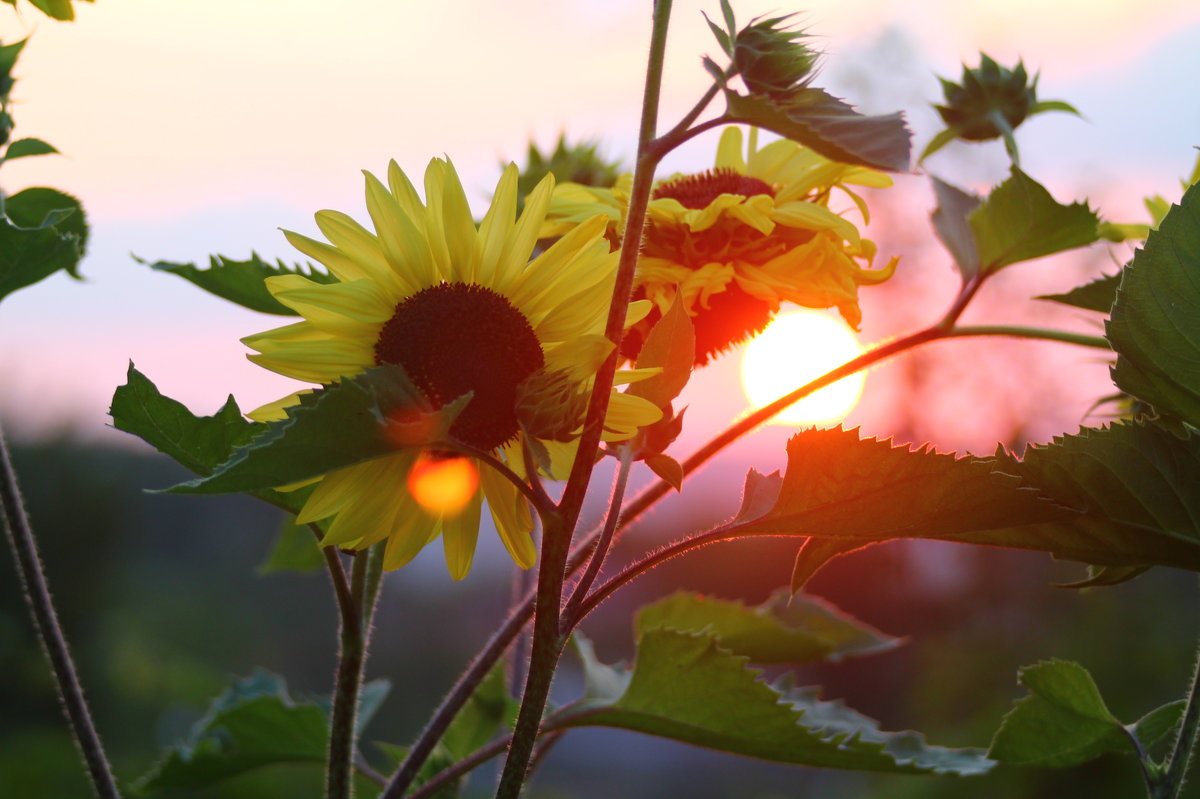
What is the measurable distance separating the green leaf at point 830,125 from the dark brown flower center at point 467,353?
15cm

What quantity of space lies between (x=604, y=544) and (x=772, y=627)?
36 cm

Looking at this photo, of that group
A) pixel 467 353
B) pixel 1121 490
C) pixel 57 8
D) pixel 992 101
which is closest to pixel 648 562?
pixel 467 353

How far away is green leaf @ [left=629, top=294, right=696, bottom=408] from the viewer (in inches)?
19.1

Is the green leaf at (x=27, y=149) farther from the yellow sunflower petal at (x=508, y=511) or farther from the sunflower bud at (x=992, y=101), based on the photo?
the sunflower bud at (x=992, y=101)

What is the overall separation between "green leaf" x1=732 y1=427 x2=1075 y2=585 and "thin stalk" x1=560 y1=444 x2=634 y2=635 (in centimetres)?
6

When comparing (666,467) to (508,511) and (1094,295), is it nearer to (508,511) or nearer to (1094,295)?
(508,511)

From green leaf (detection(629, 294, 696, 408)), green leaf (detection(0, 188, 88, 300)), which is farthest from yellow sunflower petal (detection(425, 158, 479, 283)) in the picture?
green leaf (detection(0, 188, 88, 300))

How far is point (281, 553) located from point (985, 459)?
63 centimetres

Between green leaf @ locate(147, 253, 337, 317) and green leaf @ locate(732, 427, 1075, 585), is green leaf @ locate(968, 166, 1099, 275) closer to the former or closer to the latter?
green leaf @ locate(732, 427, 1075, 585)

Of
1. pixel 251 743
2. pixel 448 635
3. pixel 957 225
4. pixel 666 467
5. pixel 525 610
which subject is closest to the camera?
pixel 666 467

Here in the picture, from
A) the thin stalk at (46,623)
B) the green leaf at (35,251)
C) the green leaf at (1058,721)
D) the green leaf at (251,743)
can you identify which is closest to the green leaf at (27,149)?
the green leaf at (35,251)

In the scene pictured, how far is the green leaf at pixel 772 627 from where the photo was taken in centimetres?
80

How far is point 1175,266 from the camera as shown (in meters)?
0.51

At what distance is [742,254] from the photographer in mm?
670
